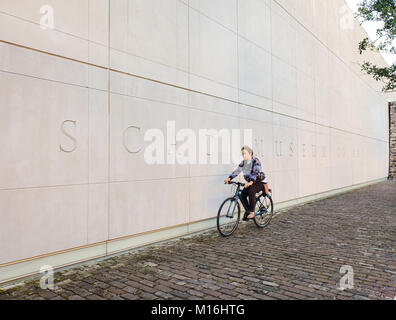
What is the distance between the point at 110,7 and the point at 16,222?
3893 millimetres

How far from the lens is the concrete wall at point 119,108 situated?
4.43 meters

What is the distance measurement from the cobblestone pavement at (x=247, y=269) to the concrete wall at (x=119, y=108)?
0.69 m

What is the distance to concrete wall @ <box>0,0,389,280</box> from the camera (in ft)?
14.5

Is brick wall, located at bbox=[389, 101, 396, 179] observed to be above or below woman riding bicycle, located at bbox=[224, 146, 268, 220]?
above

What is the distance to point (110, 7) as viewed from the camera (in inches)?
222

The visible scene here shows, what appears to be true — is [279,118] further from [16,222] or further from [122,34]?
[16,222]

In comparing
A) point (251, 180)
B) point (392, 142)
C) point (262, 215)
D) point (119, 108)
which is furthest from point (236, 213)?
point (392, 142)

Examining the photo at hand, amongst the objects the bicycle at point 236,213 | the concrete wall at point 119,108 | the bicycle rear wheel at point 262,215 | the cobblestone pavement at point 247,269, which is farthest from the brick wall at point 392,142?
the bicycle at point 236,213

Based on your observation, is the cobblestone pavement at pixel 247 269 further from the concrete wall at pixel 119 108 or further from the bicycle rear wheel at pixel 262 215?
the concrete wall at pixel 119 108

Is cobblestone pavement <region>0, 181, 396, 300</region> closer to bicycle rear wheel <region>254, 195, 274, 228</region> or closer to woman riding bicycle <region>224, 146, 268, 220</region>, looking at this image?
bicycle rear wheel <region>254, 195, 274, 228</region>

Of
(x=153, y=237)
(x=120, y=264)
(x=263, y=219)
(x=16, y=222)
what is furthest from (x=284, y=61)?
(x=16, y=222)

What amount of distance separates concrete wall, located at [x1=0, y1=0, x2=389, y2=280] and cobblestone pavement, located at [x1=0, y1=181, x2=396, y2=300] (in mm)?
686

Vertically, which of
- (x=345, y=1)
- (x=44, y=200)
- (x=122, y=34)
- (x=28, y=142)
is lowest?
(x=44, y=200)

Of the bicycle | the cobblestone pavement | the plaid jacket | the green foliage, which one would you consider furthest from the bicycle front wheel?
the green foliage
